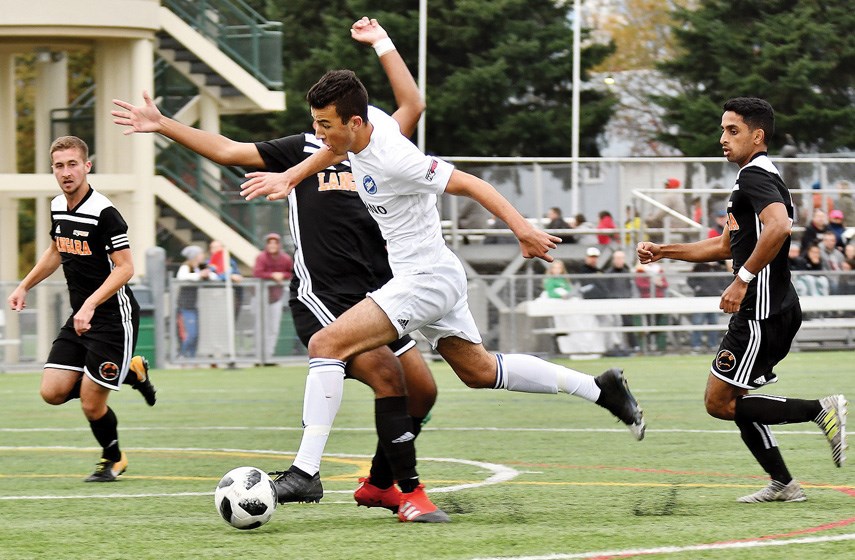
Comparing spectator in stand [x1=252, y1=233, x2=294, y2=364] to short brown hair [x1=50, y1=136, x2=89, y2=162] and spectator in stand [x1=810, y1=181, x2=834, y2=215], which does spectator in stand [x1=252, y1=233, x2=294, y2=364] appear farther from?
short brown hair [x1=50, y1=136, x2=89, y2=162]

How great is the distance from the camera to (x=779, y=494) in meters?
7.45

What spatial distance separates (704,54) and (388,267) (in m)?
36.8

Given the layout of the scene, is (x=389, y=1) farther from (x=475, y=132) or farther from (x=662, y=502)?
(x=662, y=502)

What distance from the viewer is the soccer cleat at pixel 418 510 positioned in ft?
22.7

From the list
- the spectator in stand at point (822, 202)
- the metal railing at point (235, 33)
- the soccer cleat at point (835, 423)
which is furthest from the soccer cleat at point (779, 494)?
the metal railing at point (235, 33)

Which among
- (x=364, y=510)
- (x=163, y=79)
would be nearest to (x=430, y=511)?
(x=364, y=510)

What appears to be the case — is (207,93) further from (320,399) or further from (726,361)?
(320,399)

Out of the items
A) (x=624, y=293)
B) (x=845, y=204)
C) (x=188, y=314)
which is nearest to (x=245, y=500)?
(x=188, y=314)

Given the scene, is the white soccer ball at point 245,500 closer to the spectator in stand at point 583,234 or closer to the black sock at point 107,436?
the black sock at point 107,436

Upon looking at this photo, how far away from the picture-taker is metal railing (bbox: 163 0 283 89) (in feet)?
102

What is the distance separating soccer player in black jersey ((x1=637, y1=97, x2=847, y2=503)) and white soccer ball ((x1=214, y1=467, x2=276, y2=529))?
2.27 meters

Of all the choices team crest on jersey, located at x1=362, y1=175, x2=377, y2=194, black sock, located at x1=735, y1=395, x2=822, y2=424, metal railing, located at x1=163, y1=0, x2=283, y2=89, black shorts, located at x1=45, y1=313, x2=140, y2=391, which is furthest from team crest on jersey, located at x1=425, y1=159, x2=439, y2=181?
metal railing, located at x1=163, y1=0, x2=283, y2=89

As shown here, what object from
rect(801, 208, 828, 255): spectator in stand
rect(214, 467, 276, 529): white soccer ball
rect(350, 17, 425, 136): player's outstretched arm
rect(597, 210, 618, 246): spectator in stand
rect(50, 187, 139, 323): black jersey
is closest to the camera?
rect(214, 467, 276, 529): white soccer ball

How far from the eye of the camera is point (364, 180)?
6.95 m
